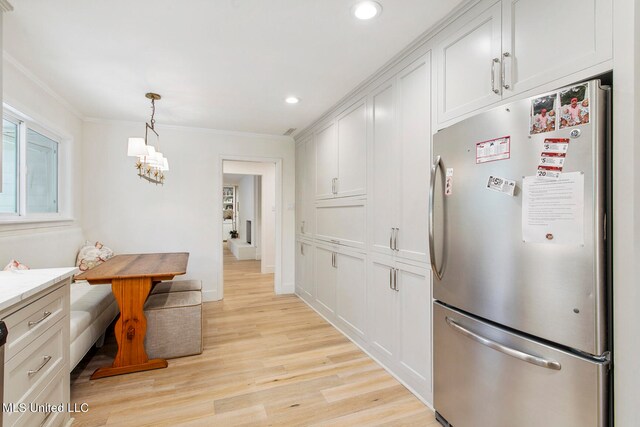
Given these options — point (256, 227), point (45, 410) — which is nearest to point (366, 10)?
point (45, 410)

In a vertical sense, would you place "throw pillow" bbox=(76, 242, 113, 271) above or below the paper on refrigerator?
below

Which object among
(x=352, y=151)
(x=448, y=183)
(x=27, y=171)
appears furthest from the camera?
(x=352, y=151)

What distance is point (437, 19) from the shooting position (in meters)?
1.88

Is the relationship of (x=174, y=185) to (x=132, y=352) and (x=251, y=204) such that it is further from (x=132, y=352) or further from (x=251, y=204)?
(x=251, y=204)

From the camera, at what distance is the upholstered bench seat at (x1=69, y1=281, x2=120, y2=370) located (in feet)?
6.97

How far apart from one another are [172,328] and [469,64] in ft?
9.67

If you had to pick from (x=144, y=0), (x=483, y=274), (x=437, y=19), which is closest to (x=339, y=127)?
(x=437, y=19)

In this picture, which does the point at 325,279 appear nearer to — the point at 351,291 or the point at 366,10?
the point at 351,291

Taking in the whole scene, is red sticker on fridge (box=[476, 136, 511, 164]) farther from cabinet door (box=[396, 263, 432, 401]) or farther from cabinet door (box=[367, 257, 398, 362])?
cabinet door (box=[367, 257, 398, 362])

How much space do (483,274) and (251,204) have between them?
7637 mm

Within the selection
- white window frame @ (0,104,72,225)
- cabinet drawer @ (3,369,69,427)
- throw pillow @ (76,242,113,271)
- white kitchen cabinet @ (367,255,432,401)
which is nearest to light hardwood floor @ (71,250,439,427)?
white kitchen cabinet @ (367,255,432,401)

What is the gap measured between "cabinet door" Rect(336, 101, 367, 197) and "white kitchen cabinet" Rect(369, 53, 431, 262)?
18cm

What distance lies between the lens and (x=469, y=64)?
1.72 m

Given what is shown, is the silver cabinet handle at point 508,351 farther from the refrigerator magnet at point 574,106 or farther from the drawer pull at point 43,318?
the drawer pull at point 43,318
